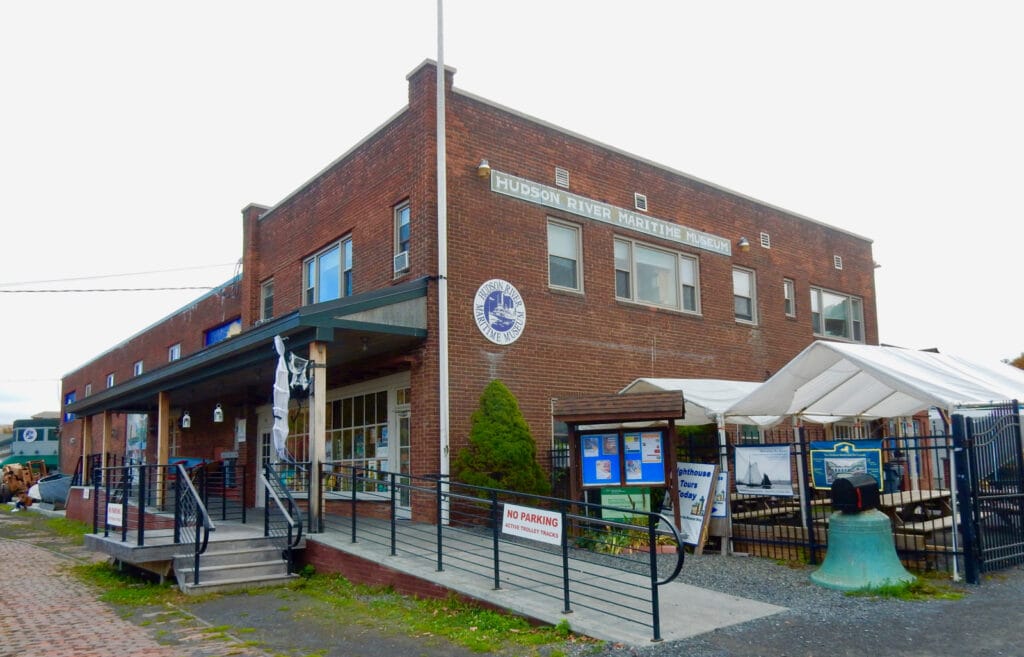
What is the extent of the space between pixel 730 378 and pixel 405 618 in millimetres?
11701

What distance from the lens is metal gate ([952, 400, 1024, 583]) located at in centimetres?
919

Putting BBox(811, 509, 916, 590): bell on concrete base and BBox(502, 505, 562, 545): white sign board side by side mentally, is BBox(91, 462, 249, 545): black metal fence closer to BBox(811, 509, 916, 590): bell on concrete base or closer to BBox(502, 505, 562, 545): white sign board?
BBox(502, 505, 562, 545): white sign board

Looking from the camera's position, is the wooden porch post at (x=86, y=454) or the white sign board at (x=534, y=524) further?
the wooden porch post at (x=86, y=454)

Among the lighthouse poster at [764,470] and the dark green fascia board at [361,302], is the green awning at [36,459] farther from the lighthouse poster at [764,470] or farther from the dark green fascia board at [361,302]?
the lighthouse poster at [764,470]

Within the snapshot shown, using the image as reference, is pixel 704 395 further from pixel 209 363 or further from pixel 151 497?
pixel 151 497

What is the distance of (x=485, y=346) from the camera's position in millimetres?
13797

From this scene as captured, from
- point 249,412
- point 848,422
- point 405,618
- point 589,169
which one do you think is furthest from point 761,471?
point 249,412

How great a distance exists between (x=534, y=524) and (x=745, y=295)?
12570 mm

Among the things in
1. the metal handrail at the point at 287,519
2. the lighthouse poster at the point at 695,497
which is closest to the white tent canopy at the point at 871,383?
the lighthouse poster at the point at 695,497

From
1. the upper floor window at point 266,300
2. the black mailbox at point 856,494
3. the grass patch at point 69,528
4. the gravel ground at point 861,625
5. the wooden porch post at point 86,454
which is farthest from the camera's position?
the wooden porch post at point 86,454

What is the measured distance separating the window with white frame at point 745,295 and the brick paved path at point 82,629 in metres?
13.8

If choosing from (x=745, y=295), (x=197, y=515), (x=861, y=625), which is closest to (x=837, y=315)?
(x=745, y=295)

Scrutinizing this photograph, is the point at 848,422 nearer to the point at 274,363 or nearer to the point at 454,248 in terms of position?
the point at 454,248

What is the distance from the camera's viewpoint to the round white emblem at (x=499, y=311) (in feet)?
45.3
